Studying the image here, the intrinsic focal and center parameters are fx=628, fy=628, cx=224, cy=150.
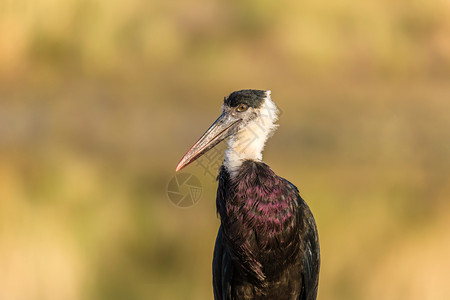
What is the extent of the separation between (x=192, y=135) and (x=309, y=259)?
14035 mm

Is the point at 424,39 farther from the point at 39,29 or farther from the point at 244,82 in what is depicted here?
the point at 39,29

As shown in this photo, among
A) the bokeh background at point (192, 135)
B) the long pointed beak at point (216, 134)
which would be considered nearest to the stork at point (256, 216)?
the long pointed beak at point (216, 134)

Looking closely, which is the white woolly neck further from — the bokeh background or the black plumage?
the bokeh background

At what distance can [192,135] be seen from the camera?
64.3 ft

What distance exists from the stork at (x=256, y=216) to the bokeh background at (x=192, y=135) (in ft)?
14.7

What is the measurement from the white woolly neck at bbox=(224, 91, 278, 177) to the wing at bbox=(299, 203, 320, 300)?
747 mm

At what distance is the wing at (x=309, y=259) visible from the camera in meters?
5.69

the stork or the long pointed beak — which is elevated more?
the long pointed beak

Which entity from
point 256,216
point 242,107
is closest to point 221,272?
point 256,216

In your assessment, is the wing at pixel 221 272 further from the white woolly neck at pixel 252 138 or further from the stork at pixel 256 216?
the white woolly neck at pixel 252 138

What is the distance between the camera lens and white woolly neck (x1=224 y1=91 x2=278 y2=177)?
5441 mm

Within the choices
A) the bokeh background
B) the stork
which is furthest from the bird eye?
the bokeh background

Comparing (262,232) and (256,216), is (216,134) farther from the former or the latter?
(262,232)


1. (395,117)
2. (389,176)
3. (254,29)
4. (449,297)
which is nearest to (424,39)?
(395,117)
